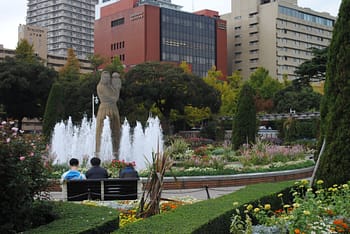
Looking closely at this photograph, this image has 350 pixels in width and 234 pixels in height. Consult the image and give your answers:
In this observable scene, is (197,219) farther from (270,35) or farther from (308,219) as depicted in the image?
(270,35)

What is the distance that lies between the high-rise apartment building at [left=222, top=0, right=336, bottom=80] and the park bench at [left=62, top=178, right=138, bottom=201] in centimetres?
8839

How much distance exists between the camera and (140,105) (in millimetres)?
47594

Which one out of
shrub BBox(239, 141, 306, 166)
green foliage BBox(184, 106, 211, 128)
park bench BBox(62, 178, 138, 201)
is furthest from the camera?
green foliage BBox(184, 106, 211, 128)

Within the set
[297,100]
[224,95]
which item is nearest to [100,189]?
[224,95]

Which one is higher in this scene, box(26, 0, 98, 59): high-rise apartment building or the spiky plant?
box(26, 0, 98, 59): high-rise apartment building

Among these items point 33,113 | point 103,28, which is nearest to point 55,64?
point 103,28

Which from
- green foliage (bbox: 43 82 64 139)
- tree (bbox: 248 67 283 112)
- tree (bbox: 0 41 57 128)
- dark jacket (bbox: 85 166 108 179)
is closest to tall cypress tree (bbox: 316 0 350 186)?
dark jacket (bbox: 85 166 108 179)

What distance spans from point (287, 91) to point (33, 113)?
31.1 m

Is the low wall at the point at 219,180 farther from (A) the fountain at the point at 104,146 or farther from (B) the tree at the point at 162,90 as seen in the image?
(B) the tree at the point at 162,90

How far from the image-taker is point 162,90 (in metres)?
46.8

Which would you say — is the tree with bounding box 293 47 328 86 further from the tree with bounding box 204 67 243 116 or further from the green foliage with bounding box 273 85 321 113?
the tree with bounding box 204 67 243 116

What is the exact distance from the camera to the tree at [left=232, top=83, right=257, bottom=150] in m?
22.2

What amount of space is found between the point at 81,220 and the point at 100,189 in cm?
383

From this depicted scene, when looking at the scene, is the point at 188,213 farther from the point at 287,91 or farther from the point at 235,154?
the point at 287,91
